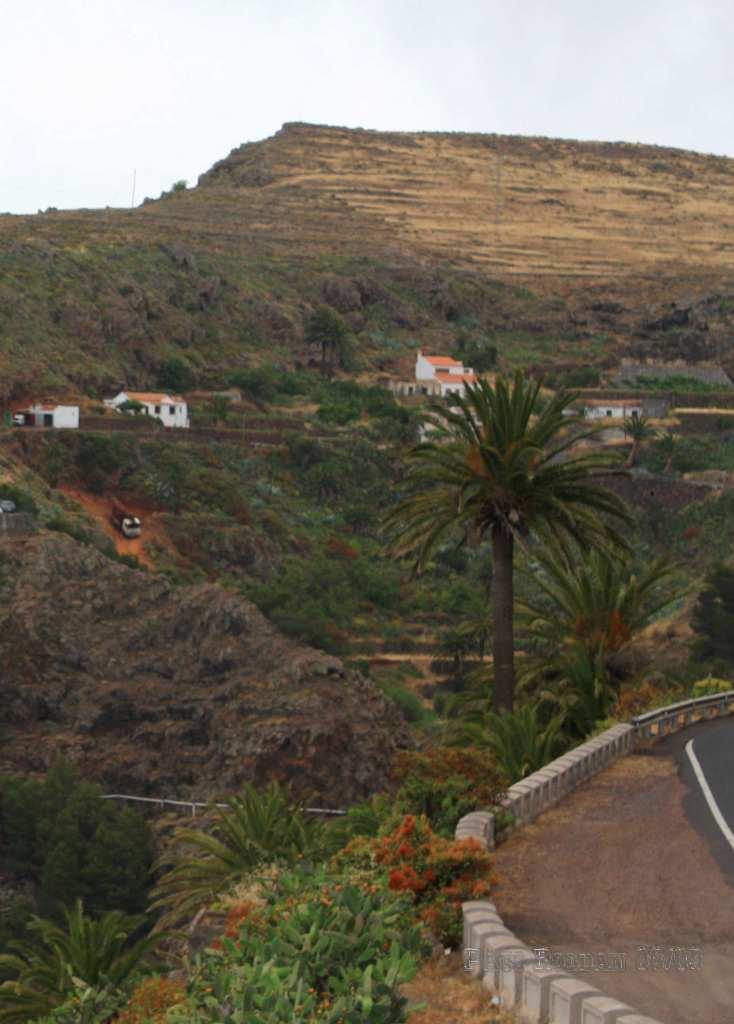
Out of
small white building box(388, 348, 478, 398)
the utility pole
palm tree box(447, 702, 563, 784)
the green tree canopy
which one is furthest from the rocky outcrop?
the utility pole

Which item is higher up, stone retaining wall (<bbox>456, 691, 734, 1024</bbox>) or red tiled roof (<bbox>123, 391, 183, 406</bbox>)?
red tiled roof (<bbox>123, 391, 183, 406</bbox>)

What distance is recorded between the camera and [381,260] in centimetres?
12288

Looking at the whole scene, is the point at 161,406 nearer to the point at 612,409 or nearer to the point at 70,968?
the point at 612,409

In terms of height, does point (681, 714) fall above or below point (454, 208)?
below

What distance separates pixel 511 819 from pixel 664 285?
115982 millimetres

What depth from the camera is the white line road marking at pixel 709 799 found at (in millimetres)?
17000

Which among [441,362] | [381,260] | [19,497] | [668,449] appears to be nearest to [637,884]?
[19,497]

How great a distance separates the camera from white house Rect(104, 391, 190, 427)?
80.0 m

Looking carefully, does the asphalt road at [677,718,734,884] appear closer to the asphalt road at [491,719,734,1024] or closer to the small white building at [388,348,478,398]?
the asphalt road at [491,719,734,1024]

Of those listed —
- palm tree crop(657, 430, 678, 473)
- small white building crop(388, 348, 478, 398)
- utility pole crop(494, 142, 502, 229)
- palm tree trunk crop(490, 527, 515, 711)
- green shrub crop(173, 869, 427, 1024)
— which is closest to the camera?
green shrub crop(173, 869, 427, 1024)

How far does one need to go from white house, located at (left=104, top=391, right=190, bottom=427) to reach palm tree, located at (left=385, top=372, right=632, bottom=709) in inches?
2137

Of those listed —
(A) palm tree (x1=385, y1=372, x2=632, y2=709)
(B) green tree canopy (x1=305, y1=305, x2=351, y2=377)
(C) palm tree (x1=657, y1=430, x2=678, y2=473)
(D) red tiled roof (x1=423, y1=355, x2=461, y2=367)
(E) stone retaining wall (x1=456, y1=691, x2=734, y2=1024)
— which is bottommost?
(E) stone retaining wall (x1=456, y1=691, x2=734, y2=1024)

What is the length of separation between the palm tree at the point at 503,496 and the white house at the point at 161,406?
5428 cm

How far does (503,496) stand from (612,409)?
6969cm
